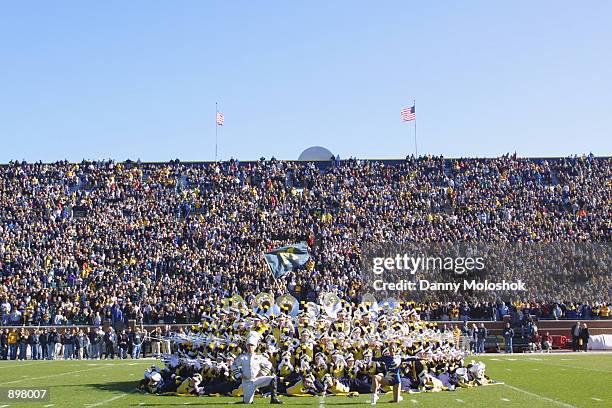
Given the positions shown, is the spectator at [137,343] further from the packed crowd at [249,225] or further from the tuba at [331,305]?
the tuba at [331,305]

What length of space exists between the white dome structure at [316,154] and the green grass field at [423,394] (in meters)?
36.0

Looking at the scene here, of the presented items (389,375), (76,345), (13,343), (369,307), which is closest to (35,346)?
(13,343)

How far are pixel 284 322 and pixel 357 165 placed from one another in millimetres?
38072

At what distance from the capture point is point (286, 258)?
43.4 m

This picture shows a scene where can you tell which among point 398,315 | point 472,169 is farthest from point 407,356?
point 472,169

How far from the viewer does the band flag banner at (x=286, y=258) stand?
4269 cm

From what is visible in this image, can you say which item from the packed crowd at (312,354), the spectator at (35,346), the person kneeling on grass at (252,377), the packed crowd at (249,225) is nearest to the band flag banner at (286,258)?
the packed crowd at (249,225)

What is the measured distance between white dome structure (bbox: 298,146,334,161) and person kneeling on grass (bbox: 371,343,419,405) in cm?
4381

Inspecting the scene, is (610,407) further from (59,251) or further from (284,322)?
(59,251)

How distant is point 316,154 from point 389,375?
4608 centimetres

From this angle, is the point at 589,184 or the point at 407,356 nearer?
the point at 407,356

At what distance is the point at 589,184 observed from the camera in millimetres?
53594

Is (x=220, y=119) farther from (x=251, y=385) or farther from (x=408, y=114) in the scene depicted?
(x=251, y=385)

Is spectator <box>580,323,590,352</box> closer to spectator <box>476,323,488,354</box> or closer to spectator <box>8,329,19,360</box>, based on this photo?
spectator <box>476,323,488,354</box>
